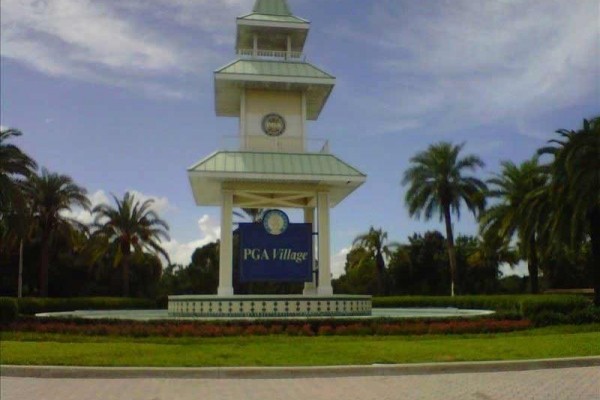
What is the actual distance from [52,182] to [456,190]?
90.7ft

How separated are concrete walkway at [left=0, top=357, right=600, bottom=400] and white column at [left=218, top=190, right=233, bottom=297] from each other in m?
13.7

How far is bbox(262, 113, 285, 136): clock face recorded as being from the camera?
28.2 m

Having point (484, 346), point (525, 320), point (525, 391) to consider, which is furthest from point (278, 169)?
point (525, 391)

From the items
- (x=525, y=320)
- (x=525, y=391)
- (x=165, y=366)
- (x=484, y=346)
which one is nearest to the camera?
(x=525, y=391)

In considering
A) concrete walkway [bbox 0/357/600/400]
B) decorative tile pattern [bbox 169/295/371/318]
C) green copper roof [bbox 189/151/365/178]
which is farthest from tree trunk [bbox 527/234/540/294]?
concrete walkway [bbox 0/357/600/400]

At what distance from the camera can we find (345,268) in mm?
64562

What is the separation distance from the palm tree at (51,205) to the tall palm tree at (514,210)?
91.4ft

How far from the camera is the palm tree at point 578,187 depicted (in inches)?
1148

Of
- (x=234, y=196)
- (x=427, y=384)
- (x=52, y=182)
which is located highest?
(x=52, y=182)

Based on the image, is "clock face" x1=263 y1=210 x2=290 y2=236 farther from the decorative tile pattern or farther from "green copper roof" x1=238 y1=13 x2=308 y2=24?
"green copper roof" x1=238 y1=13 x2=308 y2=24

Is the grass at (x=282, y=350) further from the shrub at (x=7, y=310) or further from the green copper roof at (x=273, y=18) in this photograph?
the green copper roof at (x=273, y=18)

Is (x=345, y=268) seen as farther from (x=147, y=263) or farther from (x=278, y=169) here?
(x=278, y=169)

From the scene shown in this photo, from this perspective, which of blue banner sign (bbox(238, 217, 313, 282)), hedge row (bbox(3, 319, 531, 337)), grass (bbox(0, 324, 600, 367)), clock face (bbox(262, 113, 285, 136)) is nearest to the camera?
grass (bbox(0, 324, 600, 367))

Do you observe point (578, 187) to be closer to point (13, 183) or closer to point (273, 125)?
point (273, 125)
